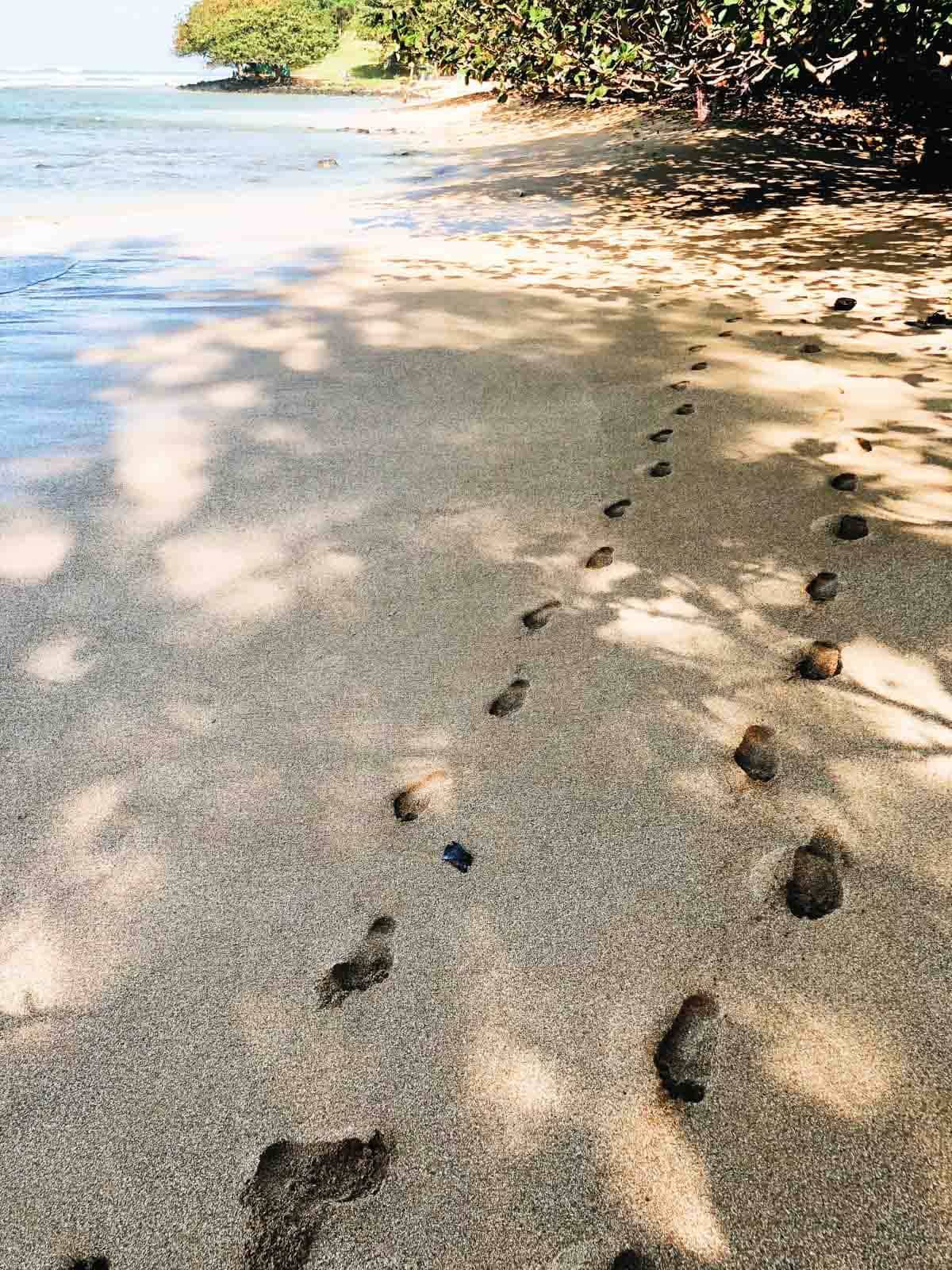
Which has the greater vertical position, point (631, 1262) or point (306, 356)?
point (306, 356)

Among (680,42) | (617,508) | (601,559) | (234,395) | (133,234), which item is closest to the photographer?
(601,559)

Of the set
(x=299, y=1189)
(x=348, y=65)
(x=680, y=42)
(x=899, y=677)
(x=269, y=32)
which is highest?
(x=269, y=32)

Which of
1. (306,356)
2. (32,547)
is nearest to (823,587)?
(32,547)

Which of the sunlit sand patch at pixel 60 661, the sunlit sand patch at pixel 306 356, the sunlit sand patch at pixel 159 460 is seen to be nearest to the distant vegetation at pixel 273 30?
the sunlit sand patch at pixel 306 356

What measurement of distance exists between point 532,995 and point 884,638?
1.38 metres

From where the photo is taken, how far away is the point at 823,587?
105 inches

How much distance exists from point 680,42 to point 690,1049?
902cm

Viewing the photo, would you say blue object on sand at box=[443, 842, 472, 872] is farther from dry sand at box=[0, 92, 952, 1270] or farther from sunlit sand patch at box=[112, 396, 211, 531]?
sunlit sand patch at box=[112, 396, 211, 531]

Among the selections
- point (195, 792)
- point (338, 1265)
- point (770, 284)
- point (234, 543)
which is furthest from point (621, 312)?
point (338, 1265)

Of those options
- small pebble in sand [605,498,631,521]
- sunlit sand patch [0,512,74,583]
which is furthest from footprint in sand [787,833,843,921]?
sunlit sand patch [0,512,74,583]

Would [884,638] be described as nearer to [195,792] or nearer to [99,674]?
[195,792]

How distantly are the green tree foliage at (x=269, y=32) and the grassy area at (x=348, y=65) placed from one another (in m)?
0.61

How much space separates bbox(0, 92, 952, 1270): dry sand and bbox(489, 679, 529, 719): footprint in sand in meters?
0.03

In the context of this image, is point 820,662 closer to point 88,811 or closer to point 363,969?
point 363,969
